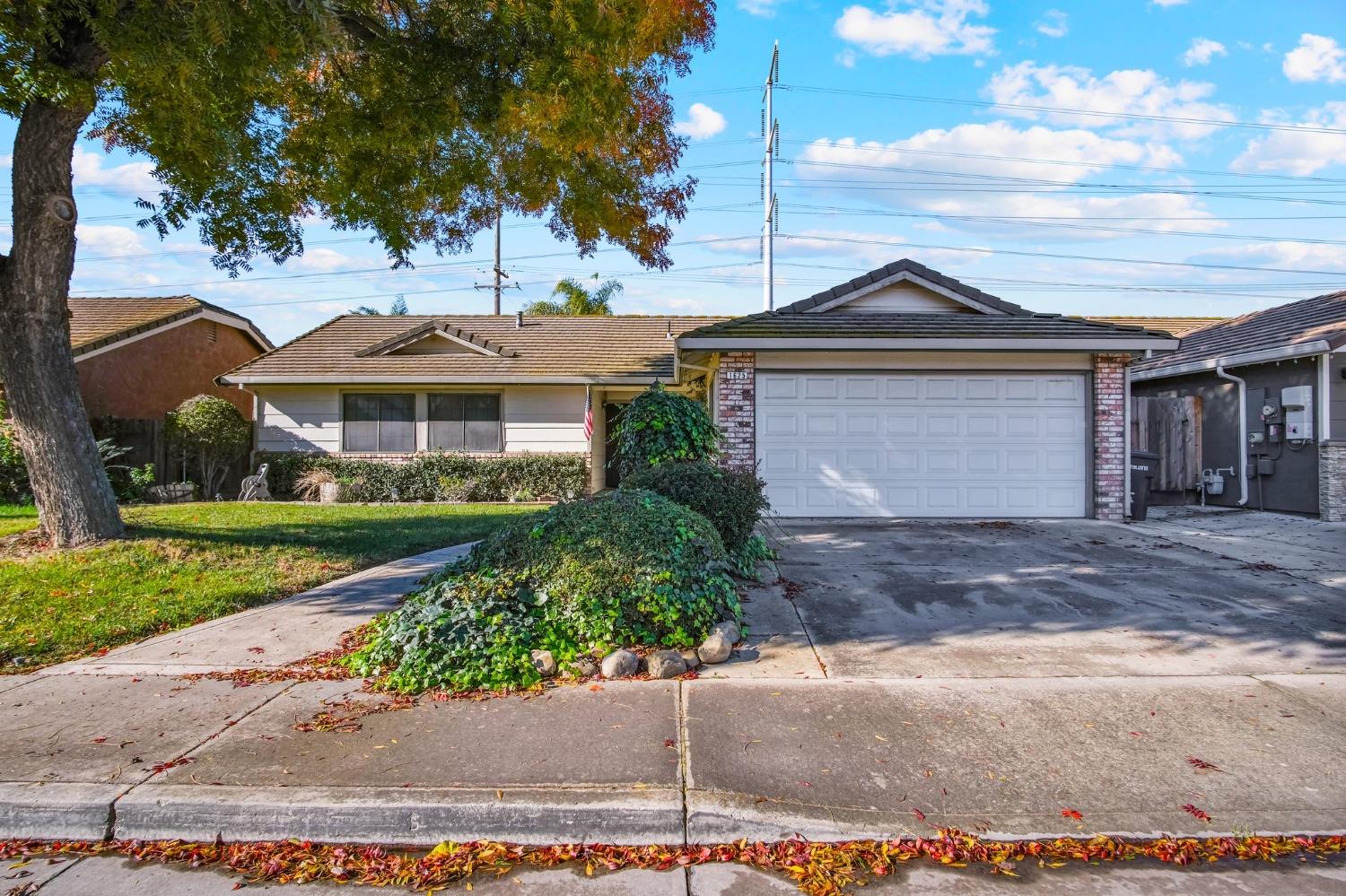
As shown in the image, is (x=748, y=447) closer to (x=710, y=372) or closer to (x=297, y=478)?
(x=710, y=372)

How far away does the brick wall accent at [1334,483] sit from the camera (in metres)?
11.2

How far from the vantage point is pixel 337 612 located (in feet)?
21.5

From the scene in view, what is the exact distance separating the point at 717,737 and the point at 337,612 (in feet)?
13.6

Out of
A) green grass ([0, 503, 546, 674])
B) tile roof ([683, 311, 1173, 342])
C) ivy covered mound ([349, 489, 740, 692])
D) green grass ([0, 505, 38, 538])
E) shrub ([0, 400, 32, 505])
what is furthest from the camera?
shrub ([0, 400, 32, 505])

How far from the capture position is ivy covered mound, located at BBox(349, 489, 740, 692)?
4684mm

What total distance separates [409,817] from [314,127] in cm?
834

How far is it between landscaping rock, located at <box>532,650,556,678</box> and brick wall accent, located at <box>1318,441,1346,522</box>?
482 inches

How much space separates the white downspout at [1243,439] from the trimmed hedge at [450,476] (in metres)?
12.3

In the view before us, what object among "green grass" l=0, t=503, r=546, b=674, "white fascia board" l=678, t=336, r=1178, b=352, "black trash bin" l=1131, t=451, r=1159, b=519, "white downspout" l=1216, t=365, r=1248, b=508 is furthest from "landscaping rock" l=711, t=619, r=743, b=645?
"white downspout" l=1216, t=365, r=1248, b=508

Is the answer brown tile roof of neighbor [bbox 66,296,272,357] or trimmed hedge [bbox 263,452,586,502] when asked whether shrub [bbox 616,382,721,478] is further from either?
brown tile roof of neighbor [bbox 66,296,272,357]

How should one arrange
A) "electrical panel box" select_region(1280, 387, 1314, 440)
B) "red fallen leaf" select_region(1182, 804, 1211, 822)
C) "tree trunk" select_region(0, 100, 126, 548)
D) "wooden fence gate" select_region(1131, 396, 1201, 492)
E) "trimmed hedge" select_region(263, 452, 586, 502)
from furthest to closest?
"trimmed hedge" select_region(263, 452, 586, 502) → "wooden fence gate" select_region(1131, 396, 1201, 492) → "electrical panel box" select_region(1280, 387, 1314, 440) → "tree trunk" select_region(0, 100, 126, 548) → "red fallen leaf" select_region(1182, 804, 1211, 822)

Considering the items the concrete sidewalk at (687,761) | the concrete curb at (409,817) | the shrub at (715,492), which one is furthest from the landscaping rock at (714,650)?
the shrub at (715,492)

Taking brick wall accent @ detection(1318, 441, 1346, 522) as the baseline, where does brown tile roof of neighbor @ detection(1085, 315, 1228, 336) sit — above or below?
above

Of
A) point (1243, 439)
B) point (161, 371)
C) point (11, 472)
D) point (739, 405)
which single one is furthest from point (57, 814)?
point (161, 371)
